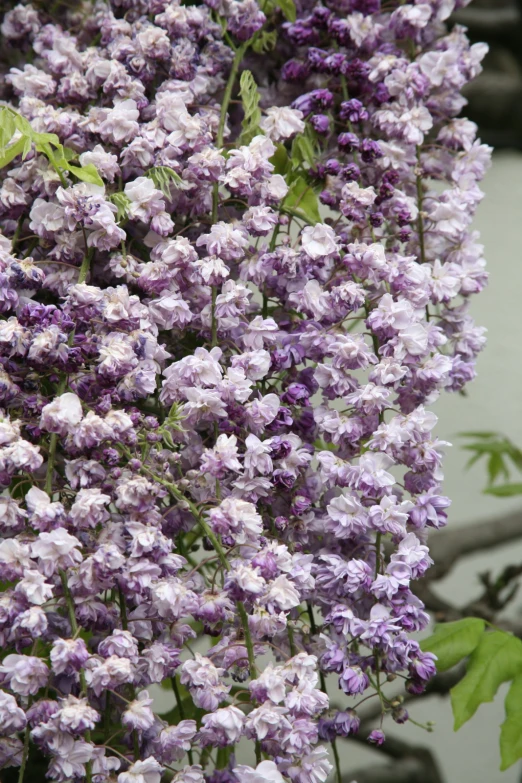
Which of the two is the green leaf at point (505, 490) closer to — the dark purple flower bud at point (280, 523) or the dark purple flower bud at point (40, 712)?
the dark purple flower bud at point (280, 523)

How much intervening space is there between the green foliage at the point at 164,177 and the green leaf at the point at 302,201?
0.35 feet

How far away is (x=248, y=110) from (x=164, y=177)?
105 millimetres

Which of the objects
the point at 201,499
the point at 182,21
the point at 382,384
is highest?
the point at 182,21

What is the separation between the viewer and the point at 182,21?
0.76m

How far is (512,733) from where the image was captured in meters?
0.77

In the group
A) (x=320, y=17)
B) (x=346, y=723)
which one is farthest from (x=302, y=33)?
(x=346, y=723)

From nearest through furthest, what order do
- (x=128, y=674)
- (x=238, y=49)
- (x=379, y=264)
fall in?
(x=128, y=674), (x=379, y=264), (x=238, y=49)

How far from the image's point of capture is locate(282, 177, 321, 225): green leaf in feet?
2.48

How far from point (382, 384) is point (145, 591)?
0.23m

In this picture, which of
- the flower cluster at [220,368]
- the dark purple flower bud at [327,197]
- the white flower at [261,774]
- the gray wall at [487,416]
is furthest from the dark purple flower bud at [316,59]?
the gray wall at [487,416]

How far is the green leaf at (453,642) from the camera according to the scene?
80 centimetres

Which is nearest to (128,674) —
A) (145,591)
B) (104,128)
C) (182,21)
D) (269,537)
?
(145,591)

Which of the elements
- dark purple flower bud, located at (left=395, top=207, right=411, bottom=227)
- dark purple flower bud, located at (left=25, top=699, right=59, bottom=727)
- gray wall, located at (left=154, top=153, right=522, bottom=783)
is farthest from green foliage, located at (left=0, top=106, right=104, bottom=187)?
gray wall, located at (left=154, top=153, right=522, bottom=783)

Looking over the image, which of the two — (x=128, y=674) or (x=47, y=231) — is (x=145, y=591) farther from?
(x=47, y=231)
